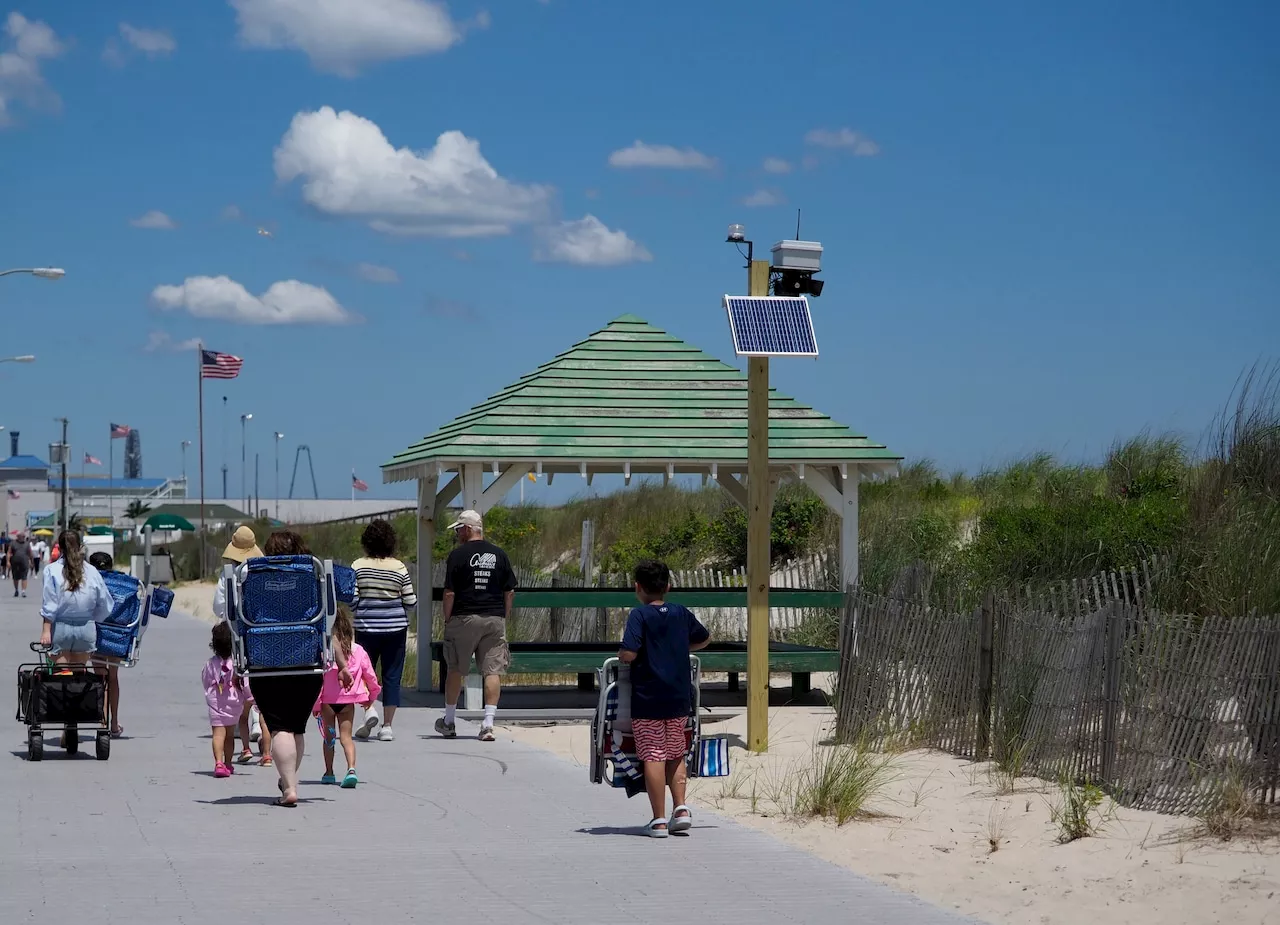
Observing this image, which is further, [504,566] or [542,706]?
[542,706]

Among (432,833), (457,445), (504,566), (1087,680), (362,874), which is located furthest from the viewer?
(457,445)

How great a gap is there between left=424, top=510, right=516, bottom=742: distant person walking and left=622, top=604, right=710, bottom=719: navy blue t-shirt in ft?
14.8

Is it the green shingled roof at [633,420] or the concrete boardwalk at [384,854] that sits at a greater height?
the green shingled roof at [633,420]

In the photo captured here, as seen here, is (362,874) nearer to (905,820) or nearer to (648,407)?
(905,820)

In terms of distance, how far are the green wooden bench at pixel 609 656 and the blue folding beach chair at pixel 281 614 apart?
4.75 metres

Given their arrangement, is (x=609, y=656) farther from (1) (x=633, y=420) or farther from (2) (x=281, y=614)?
(2) (x=281, y=614)

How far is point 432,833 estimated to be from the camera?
30.0 feet

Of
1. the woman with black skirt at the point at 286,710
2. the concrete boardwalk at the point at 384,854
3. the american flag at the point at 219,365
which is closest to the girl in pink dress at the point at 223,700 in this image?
the concrete boardwalk at the point at 384,854

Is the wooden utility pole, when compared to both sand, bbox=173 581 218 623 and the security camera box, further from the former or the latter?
sand, bbox=173 581 218 623

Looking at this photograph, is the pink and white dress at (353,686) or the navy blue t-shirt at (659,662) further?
the pink and white dress at (353,686)

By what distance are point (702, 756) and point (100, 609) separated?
5319 mm

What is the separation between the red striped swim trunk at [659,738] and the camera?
348 inches

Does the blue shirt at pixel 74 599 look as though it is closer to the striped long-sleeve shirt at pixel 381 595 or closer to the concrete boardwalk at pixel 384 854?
the concrete boardwalk at pixel 384 854

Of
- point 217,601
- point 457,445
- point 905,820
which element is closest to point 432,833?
point 217,601
